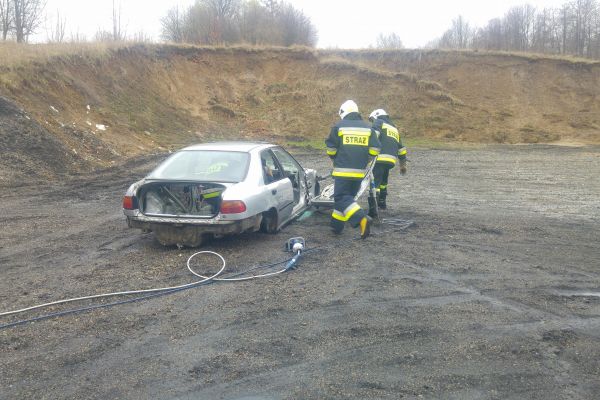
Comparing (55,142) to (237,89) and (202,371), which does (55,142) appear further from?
(237,89)

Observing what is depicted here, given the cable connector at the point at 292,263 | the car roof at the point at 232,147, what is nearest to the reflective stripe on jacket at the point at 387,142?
the car roof at the point at 232,147

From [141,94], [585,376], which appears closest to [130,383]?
[585,376]

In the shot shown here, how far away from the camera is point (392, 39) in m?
60.0

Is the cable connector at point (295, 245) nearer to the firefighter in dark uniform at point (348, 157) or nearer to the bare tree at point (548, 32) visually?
the firefighter in dark uniform at point (348, 157)

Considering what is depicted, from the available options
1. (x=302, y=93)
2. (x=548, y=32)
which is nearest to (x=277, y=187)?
(x=302, y=93)

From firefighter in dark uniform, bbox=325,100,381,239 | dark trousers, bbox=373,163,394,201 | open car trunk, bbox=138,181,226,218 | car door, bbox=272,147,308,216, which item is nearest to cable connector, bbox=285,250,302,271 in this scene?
open car trunk, bbox=138,181,226,218

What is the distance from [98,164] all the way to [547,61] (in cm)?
2754

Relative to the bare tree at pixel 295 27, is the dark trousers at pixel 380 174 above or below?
below

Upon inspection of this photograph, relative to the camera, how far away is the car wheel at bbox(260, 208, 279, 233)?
29.2 ft

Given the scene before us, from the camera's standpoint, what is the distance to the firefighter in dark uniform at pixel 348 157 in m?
9.16

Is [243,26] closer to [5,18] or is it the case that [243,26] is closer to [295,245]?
[5,18]

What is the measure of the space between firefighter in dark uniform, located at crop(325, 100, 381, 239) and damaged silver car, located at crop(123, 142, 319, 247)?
81 centimetres

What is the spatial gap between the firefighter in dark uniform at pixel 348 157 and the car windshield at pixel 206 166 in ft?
4.50

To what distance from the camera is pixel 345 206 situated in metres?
9.05
